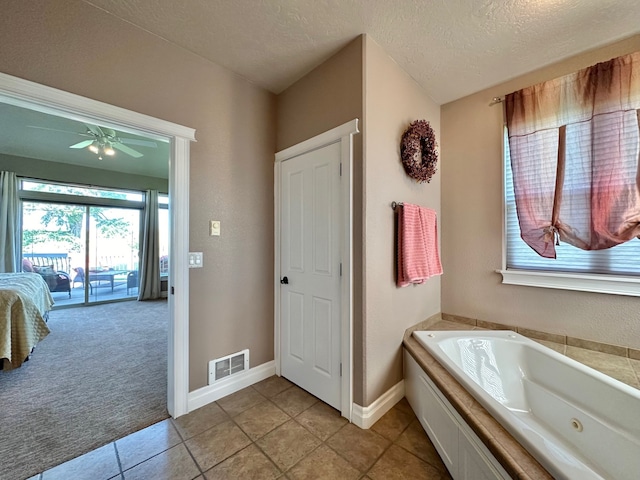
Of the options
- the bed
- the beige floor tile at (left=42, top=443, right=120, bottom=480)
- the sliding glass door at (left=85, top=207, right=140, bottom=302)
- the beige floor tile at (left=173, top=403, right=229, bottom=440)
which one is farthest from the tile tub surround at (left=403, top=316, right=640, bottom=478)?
the sliding glass door at (left=85, top=207, right=140, bottom=302)

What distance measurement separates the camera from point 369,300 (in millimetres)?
1809

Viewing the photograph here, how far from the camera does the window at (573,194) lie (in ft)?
5.67

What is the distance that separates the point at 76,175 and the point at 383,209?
587 centimetres

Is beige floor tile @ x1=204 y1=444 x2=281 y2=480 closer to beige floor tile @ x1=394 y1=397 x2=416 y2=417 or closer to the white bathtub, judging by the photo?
beige floor tile @ x1=394 y1=397 x2=416 y2=417

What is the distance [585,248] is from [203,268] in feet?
9.00

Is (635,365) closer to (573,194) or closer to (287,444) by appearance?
(573,194)

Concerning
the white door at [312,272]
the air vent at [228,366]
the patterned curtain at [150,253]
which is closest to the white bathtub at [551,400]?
the white door at [312,272]

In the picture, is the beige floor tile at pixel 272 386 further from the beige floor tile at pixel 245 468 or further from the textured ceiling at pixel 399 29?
the textured ceiling at pixel 399 29

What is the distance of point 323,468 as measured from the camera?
1.44 meters

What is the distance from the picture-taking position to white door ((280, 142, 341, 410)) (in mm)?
1963

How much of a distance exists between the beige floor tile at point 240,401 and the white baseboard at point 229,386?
0.04 m

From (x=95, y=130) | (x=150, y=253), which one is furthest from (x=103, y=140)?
(x=150, y=253)

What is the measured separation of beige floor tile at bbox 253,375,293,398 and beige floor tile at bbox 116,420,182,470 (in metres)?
0.66

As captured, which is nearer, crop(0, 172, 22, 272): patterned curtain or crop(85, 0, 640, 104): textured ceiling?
crop(85, 0, 640, 104): textured ceiling
